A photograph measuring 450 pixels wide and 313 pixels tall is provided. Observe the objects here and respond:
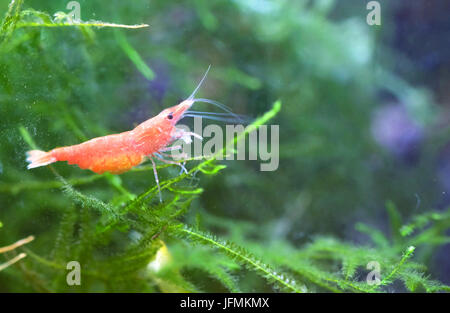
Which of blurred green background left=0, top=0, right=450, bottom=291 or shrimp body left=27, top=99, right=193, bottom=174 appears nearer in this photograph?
shrimp body left=27, top=99, right=193, bottom=174

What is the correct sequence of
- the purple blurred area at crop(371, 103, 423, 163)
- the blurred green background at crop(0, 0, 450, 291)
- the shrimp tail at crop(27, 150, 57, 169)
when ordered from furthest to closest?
1. the purple blurred area at crop(371, 103, 423, 163)
2. the blurred green background at crop(0, 0, 450, 291)
3. the shrimp tail at crop(27, 150, 57, 169)

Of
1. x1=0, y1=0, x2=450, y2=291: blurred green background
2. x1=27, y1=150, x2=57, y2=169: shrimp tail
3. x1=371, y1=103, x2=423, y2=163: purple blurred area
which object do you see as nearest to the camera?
x1=27, y1=150, x2=57, y2=169: shrimp tail

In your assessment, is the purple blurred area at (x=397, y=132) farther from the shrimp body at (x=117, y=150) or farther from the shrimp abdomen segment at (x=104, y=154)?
the shrimp abdomen segment at (x=104, y=154)

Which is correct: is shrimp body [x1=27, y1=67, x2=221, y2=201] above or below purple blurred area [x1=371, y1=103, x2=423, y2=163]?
below

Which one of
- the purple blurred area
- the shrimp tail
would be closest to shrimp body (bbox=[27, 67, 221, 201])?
the shrimp tail

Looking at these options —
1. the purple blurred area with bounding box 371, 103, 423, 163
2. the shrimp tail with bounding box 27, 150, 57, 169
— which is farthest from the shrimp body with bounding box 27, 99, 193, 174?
the purple blurred area with bounding box 371, 103, 423, 163

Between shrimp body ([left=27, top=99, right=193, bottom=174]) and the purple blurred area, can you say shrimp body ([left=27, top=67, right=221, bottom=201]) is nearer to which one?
shrimp body ([left=27, top=99, right=193, bottom=174])
